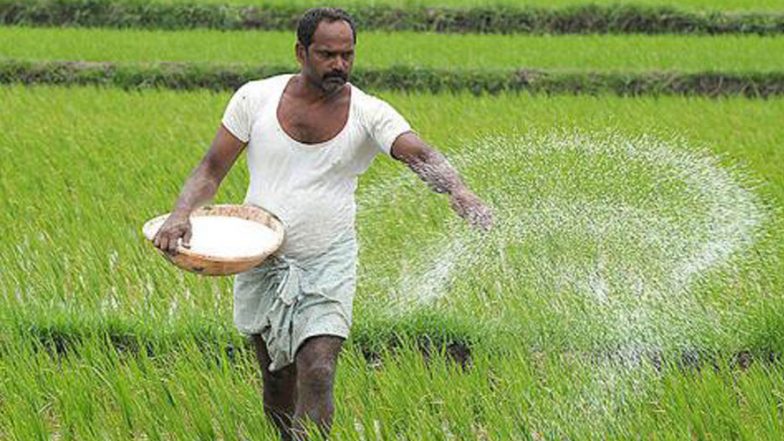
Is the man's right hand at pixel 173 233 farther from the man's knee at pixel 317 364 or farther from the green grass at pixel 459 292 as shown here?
the green grass at pixel 459 292

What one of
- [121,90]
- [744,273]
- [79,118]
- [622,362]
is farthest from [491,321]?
[121,90]

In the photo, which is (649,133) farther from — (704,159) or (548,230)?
(548,230)

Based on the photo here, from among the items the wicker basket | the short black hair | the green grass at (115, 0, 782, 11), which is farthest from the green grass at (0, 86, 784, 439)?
the green grass at (115, 0, 782, 11)

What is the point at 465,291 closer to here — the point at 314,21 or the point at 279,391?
the point at 279,391

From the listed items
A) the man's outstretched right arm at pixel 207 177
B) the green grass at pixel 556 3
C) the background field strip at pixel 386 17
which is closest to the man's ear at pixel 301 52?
the man's outstretched right arm at pixel 207 177

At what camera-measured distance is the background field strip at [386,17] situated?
13.7 m

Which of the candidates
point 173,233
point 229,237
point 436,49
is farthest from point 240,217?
point 436,49

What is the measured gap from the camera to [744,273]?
5.27 meters

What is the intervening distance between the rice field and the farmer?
21cm

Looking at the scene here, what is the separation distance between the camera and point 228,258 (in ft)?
10.6

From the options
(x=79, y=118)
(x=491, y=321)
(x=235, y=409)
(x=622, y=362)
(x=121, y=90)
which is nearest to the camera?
(x=235, y=409)

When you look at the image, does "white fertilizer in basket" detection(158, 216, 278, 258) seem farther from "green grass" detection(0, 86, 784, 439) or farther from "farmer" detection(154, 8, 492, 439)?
"green grass" detection(0, 86, 784, 439)

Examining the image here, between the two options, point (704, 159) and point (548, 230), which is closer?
point (548, 230)

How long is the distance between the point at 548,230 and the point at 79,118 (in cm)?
402
